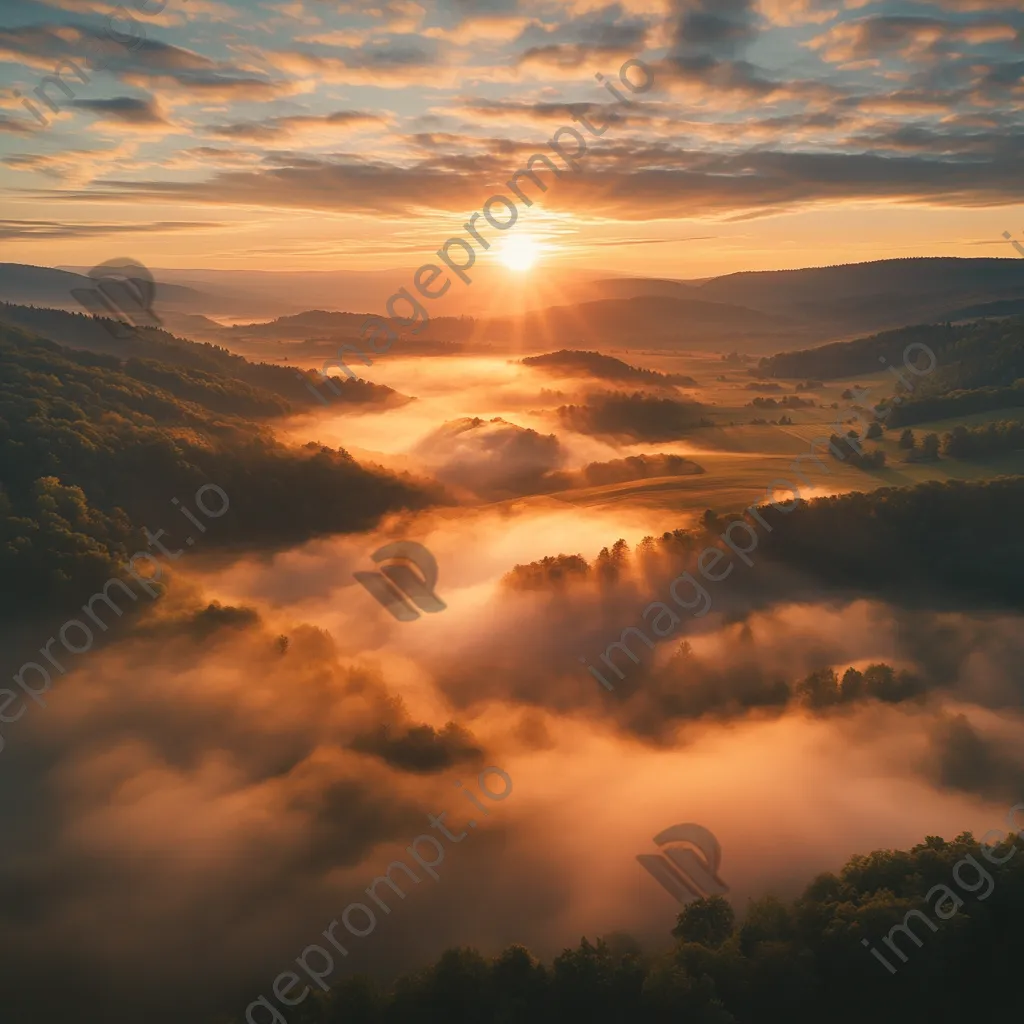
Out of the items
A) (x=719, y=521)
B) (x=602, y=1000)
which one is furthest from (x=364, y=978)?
(x=719, y=521)

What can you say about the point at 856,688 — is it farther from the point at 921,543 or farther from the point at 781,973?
the point at 781,973

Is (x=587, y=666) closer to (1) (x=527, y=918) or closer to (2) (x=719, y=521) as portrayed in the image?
(2) (x=719, y=521)

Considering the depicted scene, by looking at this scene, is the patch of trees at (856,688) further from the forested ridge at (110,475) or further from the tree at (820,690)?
the forested ridge at (110,475)

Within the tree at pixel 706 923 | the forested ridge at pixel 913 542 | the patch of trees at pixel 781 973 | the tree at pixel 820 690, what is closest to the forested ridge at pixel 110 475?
the patch of trees at pixel 781 973

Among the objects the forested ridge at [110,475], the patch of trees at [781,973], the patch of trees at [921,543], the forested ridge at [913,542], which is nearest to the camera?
the patch of trees at [781,973]

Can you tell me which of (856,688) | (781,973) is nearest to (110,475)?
(781,973)

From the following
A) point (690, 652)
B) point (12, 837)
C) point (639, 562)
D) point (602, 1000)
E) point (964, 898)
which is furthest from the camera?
point (639, 562)
